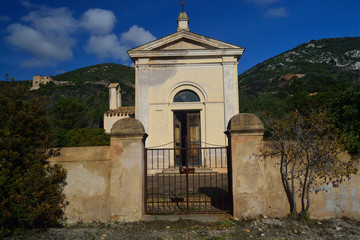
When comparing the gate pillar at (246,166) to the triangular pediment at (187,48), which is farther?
the triangular pediment at (187,48)

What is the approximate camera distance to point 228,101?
11.9 meters

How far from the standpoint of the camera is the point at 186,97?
12320mm

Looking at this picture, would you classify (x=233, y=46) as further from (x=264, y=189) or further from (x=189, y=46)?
(x=264, y=189)

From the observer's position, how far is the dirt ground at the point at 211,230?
469 centimetres

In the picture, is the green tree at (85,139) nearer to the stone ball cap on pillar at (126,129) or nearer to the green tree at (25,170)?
the green tree at (25,170)

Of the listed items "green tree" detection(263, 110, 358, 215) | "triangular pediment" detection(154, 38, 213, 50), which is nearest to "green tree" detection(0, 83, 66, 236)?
"green tree" detection(263, 110, 358, 215)

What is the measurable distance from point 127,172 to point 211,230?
6.81ft

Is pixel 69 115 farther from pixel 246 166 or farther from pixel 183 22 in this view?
pixel 246 166

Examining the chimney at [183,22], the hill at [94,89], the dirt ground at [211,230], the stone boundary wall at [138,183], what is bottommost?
the dirt ground at [211,230]

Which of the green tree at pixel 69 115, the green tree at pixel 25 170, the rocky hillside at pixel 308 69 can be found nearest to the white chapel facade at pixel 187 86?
the green tree at pixel 25 170

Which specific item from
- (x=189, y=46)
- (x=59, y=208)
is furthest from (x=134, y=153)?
(x=189, y=46)

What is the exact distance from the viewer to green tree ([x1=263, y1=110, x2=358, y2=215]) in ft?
17.3

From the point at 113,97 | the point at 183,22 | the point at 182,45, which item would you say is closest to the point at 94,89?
the point at 113,97

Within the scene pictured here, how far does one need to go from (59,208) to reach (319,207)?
5.40 m
